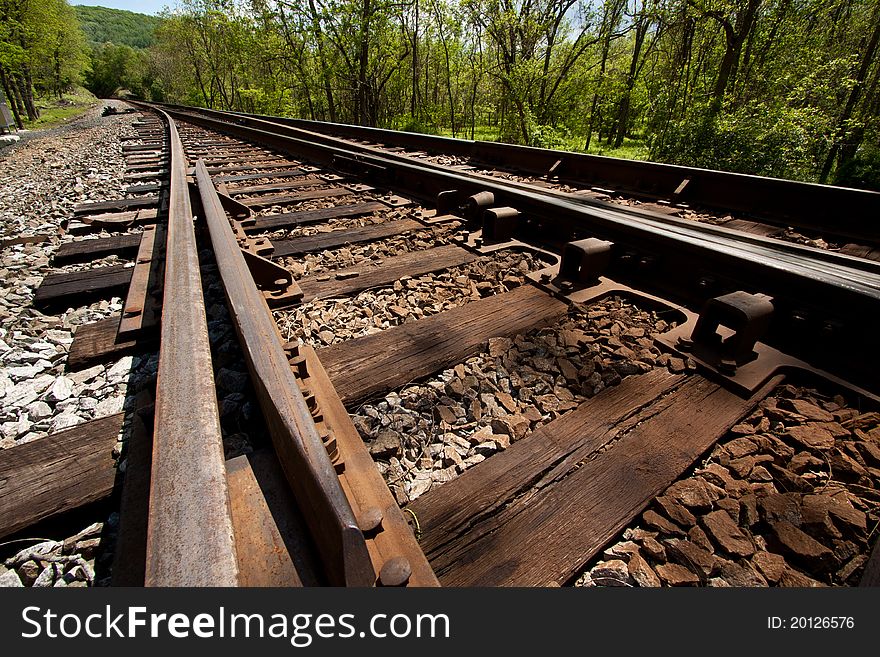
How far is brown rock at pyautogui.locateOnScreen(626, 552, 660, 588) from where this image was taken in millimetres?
932

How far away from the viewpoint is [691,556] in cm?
97

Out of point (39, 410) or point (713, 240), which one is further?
point (713, 240)

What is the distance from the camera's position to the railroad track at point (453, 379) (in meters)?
0.87

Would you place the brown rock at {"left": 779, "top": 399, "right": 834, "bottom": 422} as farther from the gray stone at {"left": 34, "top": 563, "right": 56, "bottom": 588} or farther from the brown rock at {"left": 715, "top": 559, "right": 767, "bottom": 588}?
the gray stone at {"left": 34, "top": 563, "right": 56, "bottom": 588}

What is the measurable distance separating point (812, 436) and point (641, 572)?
0.78m

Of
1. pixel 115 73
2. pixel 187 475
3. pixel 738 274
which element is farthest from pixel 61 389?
pixel 115 73

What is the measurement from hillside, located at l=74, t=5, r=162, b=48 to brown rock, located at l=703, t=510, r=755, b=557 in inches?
8011

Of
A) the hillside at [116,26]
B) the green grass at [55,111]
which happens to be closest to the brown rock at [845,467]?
the green grass at [55,111]

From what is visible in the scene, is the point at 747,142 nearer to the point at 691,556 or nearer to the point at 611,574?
the point at 691,556

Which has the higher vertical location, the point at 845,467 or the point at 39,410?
the point at 845,467

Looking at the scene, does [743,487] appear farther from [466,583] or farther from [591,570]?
[466,583]

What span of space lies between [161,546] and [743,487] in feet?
4.50

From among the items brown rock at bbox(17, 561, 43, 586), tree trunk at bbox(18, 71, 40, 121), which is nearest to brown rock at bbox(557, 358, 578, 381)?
brown rock at bbox(17, 561, 43, 586)

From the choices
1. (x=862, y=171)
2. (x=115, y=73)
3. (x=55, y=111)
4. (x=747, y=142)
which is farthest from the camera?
(x=115, y=73)
